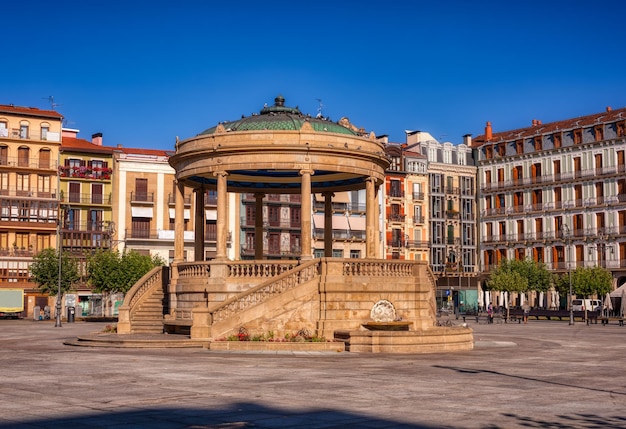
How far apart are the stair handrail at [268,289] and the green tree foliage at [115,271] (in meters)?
47.2

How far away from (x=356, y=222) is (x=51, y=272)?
36142 millimetres

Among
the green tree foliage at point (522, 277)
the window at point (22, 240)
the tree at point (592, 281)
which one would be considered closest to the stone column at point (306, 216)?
the window at point (22, 240)

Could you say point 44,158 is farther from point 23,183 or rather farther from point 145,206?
point 145,206

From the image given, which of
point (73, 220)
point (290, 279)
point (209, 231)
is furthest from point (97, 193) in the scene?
point (290, 279)

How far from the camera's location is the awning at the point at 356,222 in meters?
99.0

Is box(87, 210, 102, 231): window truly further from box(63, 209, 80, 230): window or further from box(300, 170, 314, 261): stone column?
box(300, 170, 314, 261): stone column

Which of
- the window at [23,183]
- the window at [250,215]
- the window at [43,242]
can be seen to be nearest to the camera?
the window at [43,242]

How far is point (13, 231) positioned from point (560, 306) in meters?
58.0

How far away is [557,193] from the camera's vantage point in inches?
3856

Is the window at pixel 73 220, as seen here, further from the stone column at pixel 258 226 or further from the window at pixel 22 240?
the stone column at pixel 258 226

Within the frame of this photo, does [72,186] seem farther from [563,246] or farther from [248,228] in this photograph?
[563,246]

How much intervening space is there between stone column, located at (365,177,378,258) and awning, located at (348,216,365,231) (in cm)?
6403

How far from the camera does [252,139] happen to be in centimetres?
3250

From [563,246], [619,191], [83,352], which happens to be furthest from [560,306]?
[83,352]
